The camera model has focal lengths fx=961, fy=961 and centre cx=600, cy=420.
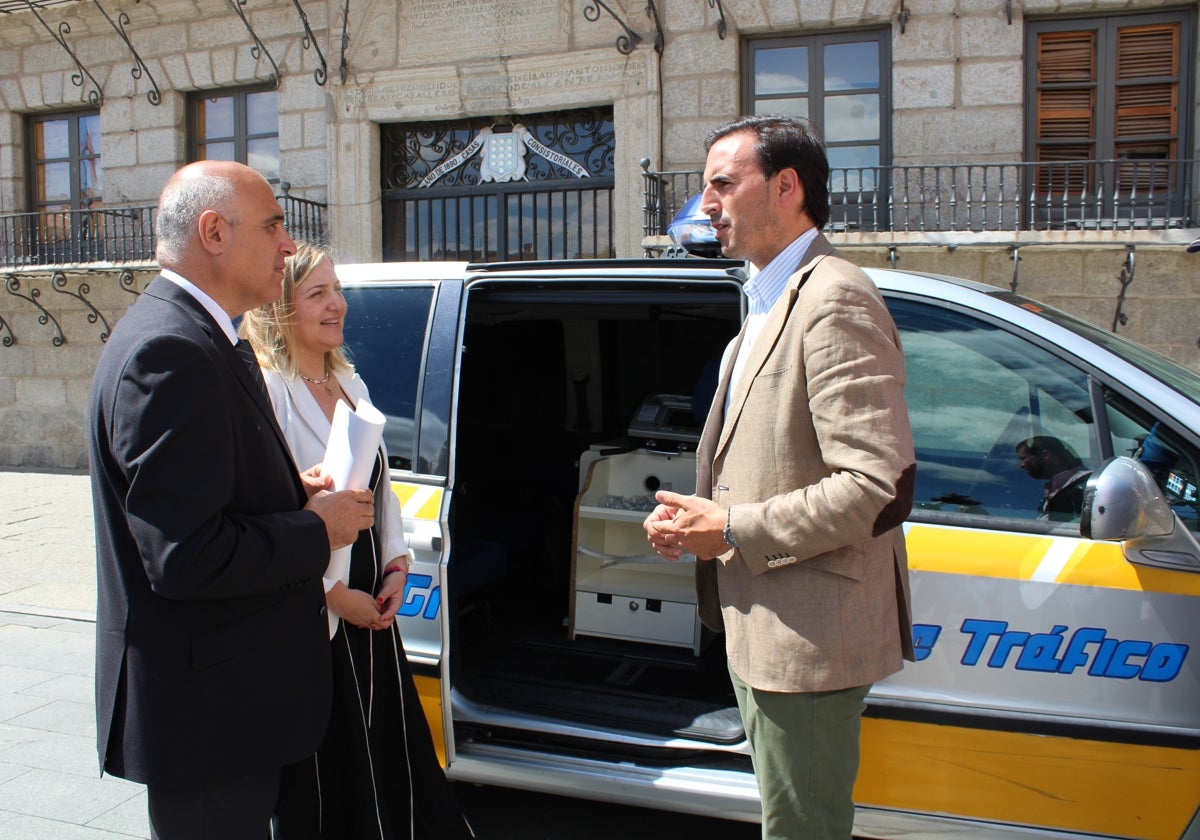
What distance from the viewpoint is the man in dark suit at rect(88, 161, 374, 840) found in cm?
166

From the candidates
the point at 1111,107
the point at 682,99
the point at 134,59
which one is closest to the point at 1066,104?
the point at 1111,107

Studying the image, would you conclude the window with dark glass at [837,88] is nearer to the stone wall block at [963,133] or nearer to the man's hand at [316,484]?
the stone wall block at [963,133]

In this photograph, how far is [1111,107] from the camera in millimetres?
8805

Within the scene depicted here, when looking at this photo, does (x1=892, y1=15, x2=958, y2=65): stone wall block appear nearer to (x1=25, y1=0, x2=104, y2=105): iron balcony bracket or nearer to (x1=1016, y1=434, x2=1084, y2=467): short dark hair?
(x1=1016, y1=434, x2=1084, y2=467): short dark hair

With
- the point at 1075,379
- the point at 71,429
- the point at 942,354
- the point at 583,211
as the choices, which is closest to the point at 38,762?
the point at 942,354

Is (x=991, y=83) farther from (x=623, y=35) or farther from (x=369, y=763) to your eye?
(x=369, y=763)

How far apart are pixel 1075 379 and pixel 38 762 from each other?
3.92 meters

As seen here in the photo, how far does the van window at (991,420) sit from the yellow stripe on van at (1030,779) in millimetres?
559

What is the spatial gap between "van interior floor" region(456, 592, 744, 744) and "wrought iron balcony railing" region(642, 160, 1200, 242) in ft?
18.6

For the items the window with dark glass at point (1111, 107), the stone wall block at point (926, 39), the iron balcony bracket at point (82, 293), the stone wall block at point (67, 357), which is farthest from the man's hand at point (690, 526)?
the stone wall block at point (67, 357)

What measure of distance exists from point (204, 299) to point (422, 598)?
1373 millimetres

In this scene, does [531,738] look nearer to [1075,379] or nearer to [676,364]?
[1075,379]

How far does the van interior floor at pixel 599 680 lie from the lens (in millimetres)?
3045

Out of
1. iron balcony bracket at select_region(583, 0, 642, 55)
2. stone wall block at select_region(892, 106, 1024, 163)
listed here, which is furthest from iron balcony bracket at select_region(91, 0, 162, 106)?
stone wall block at select_region(892, 106, 1024, 163)
